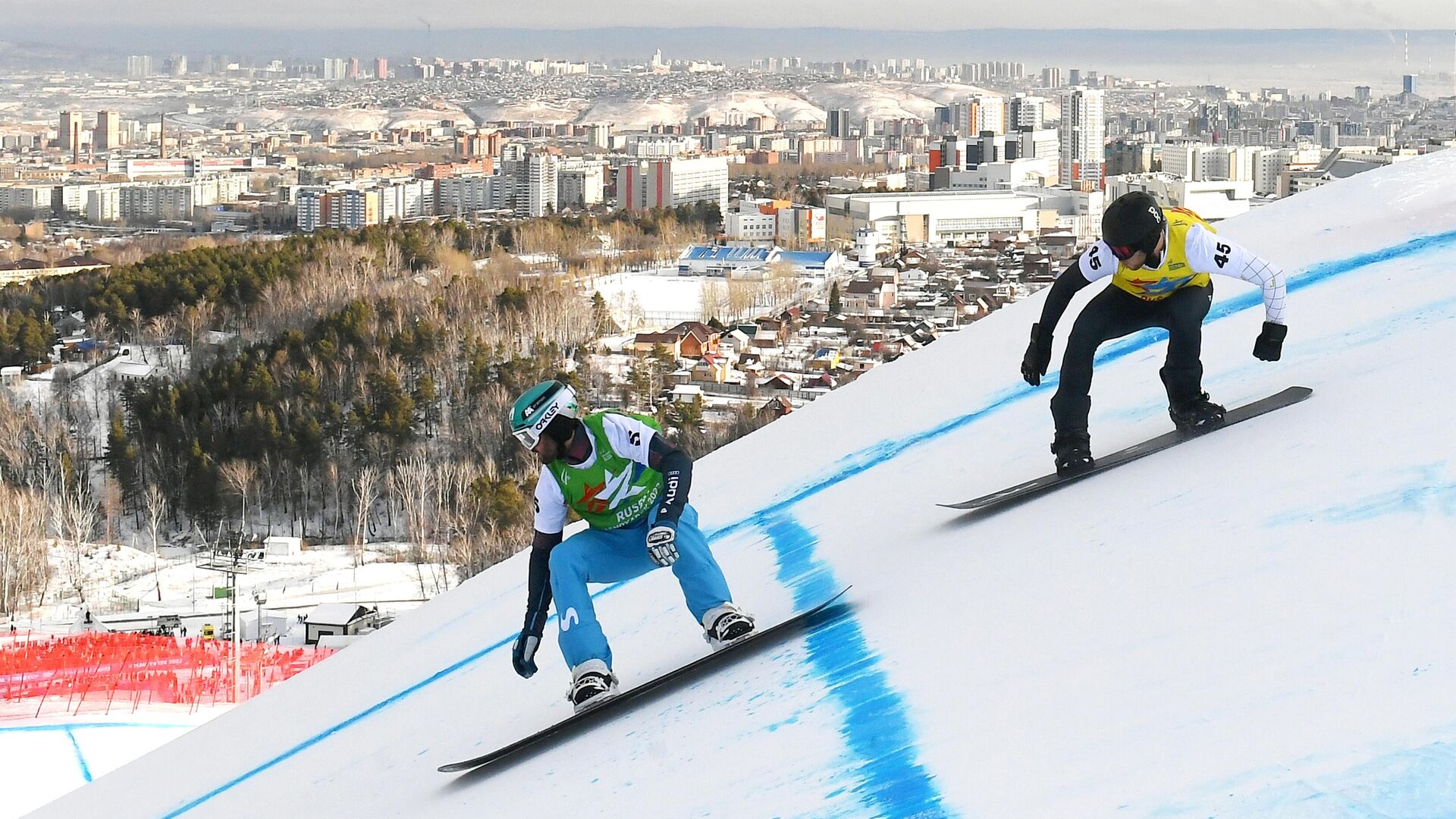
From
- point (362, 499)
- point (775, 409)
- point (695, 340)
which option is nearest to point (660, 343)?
point (695, 340)

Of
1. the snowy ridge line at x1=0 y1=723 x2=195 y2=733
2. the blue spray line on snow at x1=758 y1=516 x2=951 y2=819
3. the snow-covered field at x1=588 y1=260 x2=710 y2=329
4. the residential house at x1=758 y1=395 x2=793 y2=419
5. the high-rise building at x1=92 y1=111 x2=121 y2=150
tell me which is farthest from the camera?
the high-rise building at x1=92 y1=111 x2=121 y2=150

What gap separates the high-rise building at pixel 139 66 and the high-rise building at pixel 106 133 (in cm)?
4768

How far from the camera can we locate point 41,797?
26.7ft

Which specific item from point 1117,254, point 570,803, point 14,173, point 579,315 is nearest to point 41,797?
point 570,803

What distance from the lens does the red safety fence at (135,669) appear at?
36.6 ft

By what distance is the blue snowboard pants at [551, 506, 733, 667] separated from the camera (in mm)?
2744

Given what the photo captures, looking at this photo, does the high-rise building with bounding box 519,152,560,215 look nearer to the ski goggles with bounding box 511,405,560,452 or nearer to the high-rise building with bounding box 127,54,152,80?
the ski goggles with bounding box 511,405,560,452

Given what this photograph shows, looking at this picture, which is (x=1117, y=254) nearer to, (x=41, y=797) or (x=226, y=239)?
(x=41, y=797)

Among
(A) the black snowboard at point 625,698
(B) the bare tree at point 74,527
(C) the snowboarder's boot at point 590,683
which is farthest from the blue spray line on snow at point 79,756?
(B) the bare tree at point 74,527

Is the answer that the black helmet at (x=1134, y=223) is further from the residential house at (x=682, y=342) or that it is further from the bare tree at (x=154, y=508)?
the residential house at (x=682, y=342)

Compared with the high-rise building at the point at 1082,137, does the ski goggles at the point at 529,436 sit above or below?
below

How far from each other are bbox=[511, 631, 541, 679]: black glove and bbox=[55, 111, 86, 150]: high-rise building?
401 feet

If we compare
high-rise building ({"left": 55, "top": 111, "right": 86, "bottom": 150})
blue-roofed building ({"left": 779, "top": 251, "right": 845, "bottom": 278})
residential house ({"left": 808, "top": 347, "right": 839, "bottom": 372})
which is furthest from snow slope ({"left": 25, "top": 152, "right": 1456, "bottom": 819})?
high-rise building ({"left": 55, "top": 111, "right": 86, "bottom": 150})

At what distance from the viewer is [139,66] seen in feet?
543
